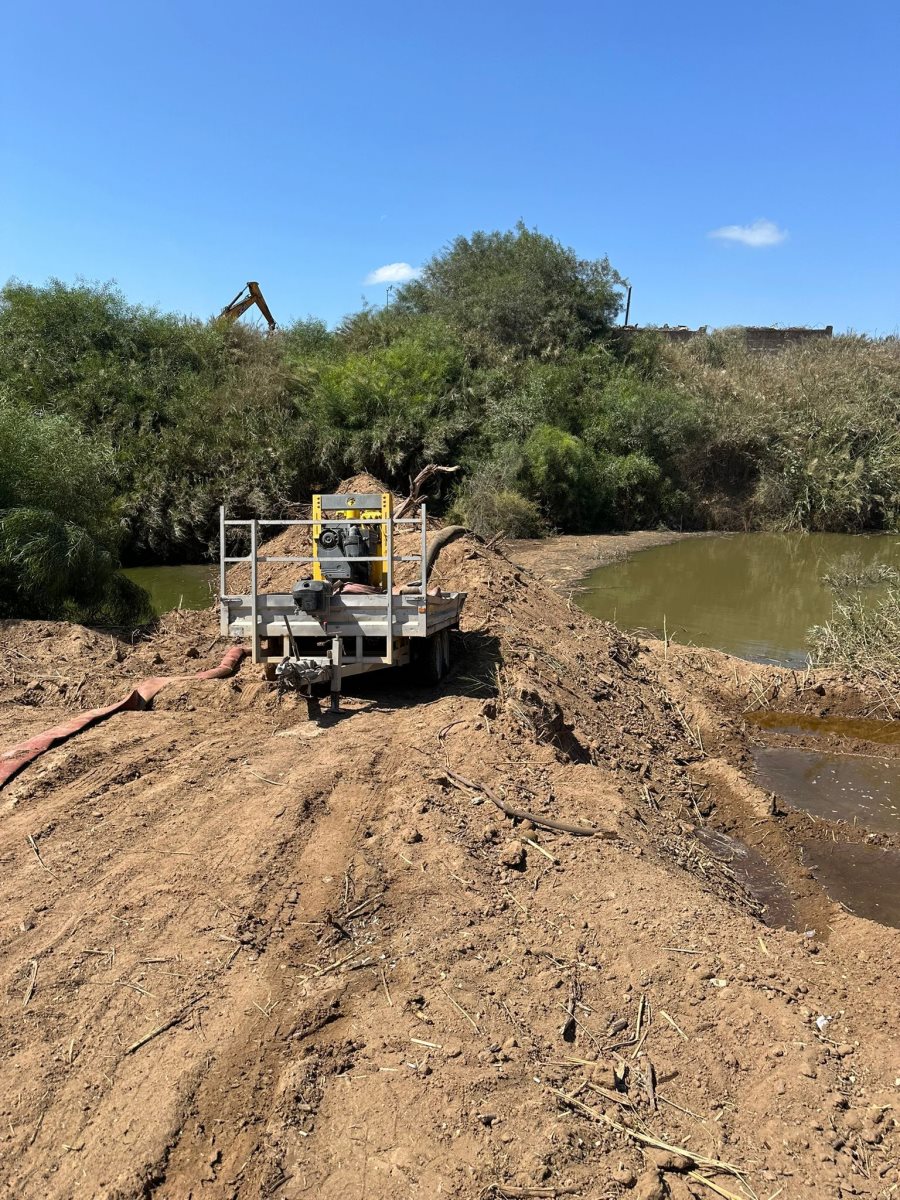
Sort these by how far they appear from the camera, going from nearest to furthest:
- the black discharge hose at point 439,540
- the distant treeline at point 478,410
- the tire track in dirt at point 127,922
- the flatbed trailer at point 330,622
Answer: the tire track in dirt at point 127,922, the flatbed trailer at point 330,622, the black discharge hose at point 439,540, the distant treeline at point 478,410

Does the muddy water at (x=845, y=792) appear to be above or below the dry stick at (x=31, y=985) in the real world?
A: below

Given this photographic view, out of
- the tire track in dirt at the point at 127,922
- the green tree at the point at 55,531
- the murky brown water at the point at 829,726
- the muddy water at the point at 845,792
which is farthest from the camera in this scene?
the green tree at the point at 55,531

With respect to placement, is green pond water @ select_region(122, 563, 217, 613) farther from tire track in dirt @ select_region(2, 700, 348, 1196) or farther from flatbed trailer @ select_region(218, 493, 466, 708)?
tire track in dirt @ select_region(2, 700, 348, 1196)

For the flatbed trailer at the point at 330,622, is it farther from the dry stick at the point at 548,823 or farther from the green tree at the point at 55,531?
the green tree at the point at 55,531

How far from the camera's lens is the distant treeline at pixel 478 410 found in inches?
934

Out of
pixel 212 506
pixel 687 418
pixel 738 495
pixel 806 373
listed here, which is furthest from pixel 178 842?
pixel 806 373

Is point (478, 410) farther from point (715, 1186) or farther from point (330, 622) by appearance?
point (715, 1186)

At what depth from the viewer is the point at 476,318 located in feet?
110

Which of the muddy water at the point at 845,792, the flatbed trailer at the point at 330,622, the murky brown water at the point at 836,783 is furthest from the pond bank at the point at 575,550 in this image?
the flatbed trailer at the point at 330,622

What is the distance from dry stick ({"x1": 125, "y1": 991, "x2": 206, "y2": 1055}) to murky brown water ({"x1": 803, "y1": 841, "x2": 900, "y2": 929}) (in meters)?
4.95

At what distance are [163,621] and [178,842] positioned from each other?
7.59 m

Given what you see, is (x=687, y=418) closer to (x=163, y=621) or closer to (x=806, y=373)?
(x=806, y=373)

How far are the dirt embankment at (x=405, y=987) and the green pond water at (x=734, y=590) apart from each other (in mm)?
8140

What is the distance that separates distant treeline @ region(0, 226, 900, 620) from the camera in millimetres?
23719
